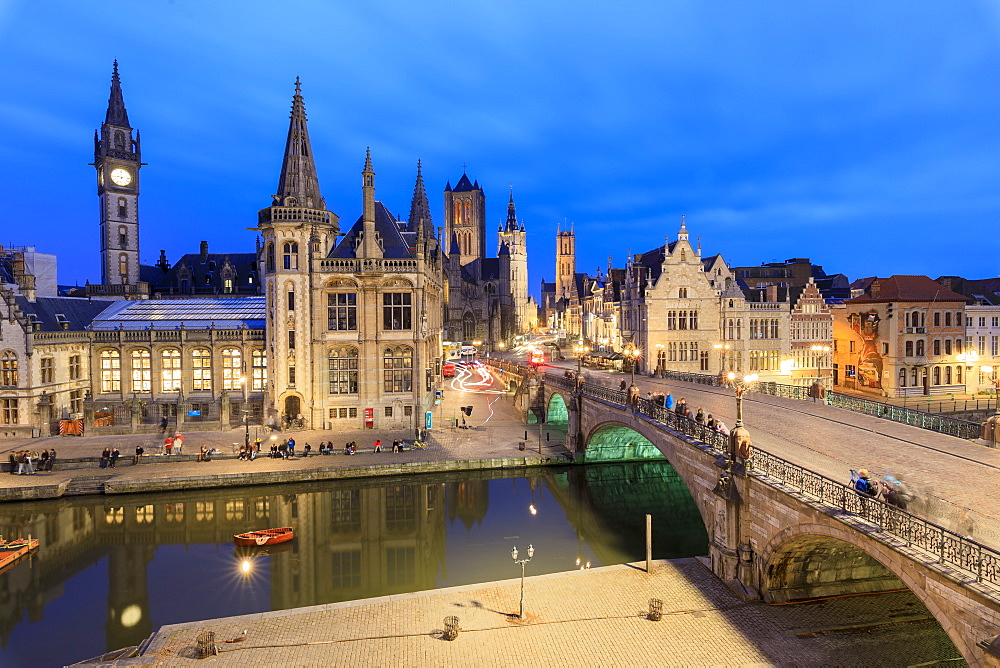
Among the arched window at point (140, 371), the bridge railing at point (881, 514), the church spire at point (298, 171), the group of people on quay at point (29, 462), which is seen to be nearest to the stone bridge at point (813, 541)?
the bridge railing at point (881, 514)

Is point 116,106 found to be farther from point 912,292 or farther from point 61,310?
point 912,292

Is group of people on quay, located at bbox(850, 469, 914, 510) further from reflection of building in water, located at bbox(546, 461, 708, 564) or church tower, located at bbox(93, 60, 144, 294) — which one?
church tower, located at bbox(93, 60, 144, 294)

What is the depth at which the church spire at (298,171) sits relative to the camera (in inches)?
1855

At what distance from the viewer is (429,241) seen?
6875 cm

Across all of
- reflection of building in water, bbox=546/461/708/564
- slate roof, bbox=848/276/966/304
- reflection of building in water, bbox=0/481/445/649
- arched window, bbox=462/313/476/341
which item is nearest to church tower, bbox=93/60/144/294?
reflection of building in water, bbox=0/481/445/649

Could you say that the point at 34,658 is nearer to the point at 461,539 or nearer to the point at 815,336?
the point at 461,539

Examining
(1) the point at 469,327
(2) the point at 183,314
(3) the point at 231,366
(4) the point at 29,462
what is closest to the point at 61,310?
(2) the point at 183,314

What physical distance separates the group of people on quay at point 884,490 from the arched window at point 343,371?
3755cm

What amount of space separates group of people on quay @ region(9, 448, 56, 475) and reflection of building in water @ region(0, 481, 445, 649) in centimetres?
377

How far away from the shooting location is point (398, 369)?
159 feet

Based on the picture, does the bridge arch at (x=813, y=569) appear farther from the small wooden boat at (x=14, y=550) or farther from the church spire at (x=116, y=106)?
the church spire at (x=116, y=106)

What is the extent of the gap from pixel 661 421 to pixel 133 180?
259 ft

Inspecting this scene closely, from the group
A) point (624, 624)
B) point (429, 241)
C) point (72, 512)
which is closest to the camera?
point (624, 624)

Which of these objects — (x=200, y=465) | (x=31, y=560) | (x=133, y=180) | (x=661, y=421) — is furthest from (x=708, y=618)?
(x=133, y=180)
